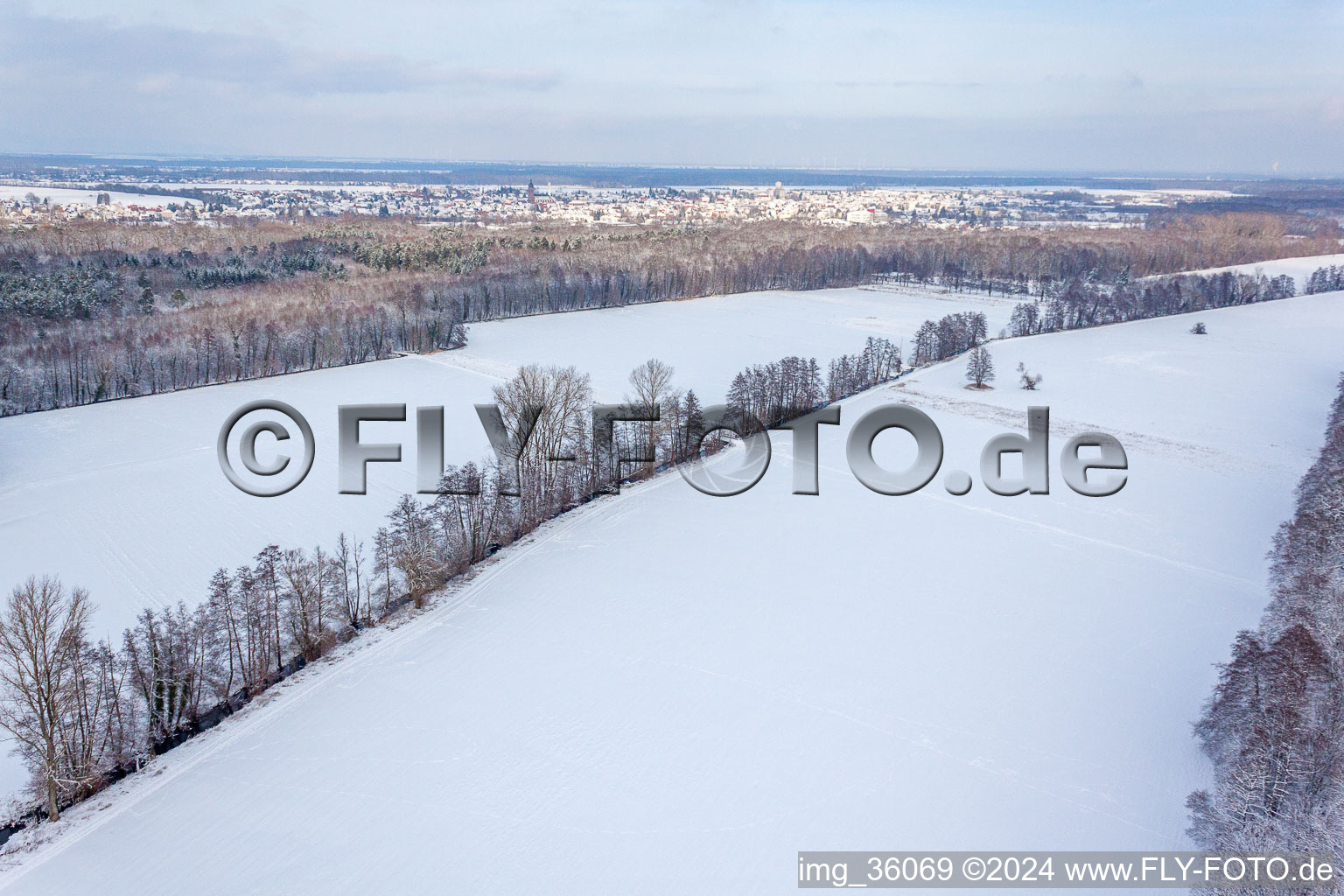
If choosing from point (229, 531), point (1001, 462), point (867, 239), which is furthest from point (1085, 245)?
point (229, 531)

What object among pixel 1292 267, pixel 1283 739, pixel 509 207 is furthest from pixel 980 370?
pixel 509 207

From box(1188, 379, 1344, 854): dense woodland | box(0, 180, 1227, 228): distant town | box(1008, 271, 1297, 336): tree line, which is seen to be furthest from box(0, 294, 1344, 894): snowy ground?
box(0, 180, 1227, 228): distant town

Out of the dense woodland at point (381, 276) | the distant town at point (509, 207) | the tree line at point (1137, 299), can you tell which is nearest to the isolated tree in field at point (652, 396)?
the dense woodland at point (381, 276)

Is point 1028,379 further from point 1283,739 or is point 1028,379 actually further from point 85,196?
point 85,196

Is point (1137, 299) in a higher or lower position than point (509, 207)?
lower

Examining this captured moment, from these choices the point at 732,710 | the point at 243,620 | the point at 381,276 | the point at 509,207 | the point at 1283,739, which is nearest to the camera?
the point at 1283,739

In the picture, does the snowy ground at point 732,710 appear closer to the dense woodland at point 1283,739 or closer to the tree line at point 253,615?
the dense woodland at point 1283,739

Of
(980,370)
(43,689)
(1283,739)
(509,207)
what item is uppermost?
(509,207)
